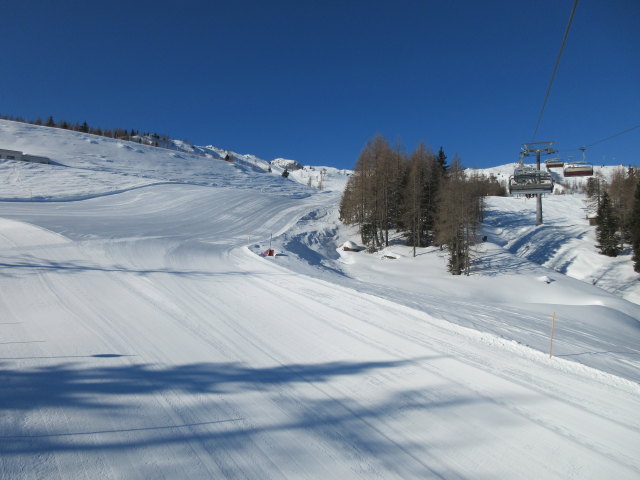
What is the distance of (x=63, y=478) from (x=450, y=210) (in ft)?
68.7

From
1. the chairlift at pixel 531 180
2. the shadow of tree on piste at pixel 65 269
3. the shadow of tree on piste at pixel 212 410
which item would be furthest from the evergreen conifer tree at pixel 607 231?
the shadow of tree on piste at pixel 212 410

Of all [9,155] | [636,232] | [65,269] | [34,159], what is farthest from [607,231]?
[9,155]

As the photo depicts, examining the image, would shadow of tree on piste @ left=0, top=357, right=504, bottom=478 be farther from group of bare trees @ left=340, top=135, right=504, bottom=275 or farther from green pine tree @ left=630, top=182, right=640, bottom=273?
green pine tree @ left=630, top=182, right=640, bottom=273

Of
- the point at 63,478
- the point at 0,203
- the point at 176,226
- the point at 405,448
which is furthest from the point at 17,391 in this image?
the point at 0,203

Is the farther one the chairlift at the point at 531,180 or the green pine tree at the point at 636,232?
the green pine tree at the point at 636,232

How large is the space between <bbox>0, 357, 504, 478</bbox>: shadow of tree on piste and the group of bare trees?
18083 millimetres

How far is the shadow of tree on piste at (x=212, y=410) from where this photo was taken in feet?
10.0

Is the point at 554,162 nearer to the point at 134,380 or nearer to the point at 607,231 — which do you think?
the point at 607,231

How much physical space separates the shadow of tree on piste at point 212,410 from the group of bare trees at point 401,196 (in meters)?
18.1

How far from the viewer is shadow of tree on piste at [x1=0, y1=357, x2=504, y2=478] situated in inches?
120

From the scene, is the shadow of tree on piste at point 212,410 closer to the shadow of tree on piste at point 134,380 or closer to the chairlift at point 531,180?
the shadow of tree on piste at point 134,380

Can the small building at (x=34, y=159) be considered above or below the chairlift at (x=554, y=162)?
above

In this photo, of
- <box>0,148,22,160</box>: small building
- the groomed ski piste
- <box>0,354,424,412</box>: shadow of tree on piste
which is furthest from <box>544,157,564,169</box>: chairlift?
<box>0,148,22,160</box>: small building

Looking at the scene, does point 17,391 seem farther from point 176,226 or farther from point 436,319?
point 176,226
